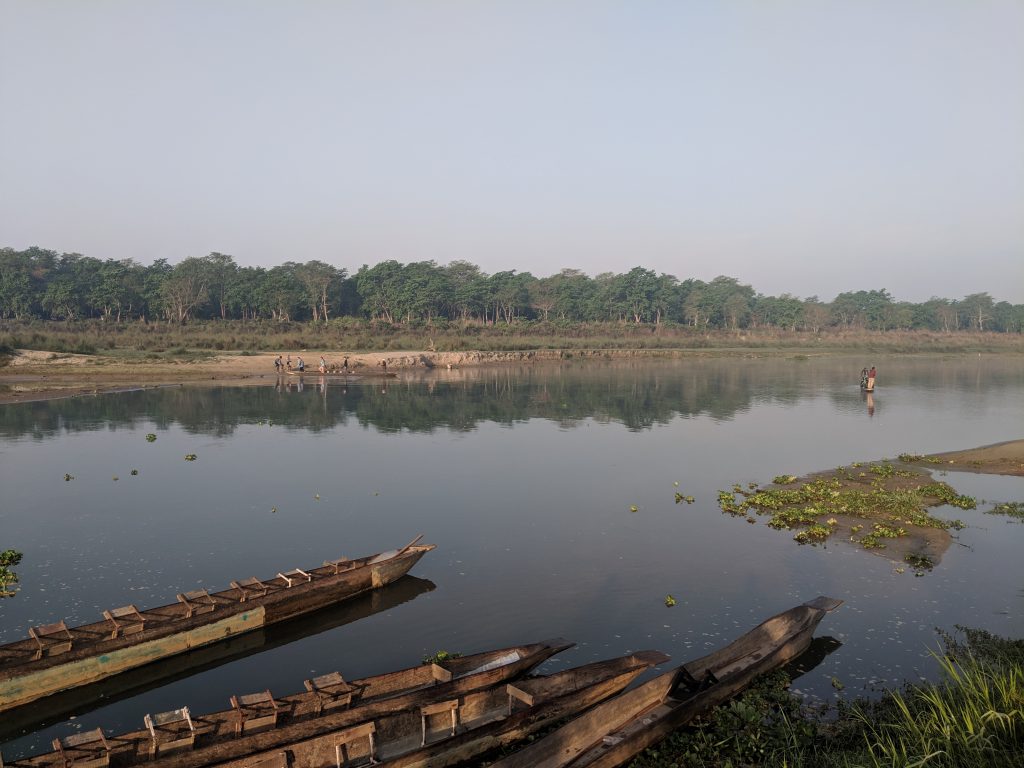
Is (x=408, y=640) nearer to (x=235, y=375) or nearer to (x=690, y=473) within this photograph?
(x=690, y=473)

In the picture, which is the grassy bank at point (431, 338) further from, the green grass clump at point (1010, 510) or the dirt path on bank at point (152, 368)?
the green grass clump at point (1010, 510)

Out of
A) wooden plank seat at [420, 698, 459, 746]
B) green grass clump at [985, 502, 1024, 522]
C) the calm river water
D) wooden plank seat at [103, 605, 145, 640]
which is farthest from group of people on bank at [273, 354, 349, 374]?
wooden plank seat at [420, 698, 459, 746]

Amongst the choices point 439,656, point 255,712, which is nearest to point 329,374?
point 439,656

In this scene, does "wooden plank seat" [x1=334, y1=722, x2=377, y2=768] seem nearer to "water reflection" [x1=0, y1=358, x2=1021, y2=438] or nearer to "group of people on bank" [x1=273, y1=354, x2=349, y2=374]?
"water reflection" [x1=0, y1=358, x2=1021, y2=438]

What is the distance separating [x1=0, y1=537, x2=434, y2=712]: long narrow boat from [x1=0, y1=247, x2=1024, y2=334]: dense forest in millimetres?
95167

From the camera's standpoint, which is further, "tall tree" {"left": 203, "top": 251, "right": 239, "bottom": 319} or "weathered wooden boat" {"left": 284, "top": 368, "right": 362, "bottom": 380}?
"tall tree" {"left": 203, "top": 251, "right": 239, "bottom": 319}

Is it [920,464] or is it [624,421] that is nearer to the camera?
[920,464]

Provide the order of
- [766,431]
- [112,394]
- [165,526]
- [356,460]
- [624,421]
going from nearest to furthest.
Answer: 1. [165,526]
2. [356,460]
3. [766,431]
4. [624,421]
5. [112,394]

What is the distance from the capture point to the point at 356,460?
32.2 metres

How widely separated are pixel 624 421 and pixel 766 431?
851 centimetres

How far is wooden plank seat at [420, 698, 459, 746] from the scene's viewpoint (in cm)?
982

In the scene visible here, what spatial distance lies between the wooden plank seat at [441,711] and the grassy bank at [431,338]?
7050 centimetres

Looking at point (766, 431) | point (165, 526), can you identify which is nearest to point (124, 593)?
point (165, 526)

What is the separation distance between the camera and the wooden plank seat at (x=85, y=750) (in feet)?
27.9
